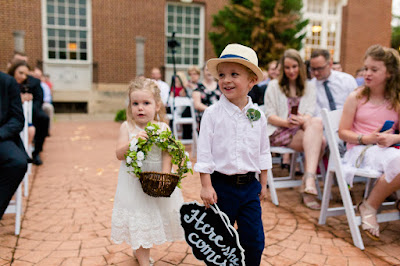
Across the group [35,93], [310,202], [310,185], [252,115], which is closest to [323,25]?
[35,93]

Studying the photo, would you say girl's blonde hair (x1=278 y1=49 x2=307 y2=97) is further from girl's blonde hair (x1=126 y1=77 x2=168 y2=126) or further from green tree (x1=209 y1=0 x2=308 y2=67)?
green tree (x1=209 y1=0 x2=308 y2=67)

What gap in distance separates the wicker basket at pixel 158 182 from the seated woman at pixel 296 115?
2296 millimetres

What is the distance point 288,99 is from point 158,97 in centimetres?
243

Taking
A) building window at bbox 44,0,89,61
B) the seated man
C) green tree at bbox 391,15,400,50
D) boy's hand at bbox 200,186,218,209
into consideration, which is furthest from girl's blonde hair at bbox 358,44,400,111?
green tree at bbox 391,15,400,50

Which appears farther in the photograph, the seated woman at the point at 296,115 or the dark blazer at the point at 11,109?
the seated woman at the point at 296,115

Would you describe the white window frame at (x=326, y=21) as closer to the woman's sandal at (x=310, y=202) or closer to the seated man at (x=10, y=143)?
the woman's sandal at (x=310, y=202)

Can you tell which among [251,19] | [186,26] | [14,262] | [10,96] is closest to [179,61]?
[186,26]

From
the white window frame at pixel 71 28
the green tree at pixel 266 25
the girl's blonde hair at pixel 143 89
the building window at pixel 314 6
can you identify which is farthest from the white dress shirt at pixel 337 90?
the building window at pixel 314 6

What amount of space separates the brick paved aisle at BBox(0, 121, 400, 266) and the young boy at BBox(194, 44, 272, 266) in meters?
0.74

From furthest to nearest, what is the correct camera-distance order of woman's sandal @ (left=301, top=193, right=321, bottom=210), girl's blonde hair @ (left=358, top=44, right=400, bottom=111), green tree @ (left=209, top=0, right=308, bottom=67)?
green tree @ (left=209, top=0, right=308, bottom=67) < woman's sandal @ (left=301, top=193, right=321, bottom=210) < girl's blonde hair @ (left=358, top=44, right=400, bottom=111)

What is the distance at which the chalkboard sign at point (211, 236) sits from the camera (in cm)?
213

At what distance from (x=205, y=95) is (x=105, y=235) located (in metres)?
3.49

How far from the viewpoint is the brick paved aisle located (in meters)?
2.91

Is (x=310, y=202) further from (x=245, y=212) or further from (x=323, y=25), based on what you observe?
(x=323, y=25)
